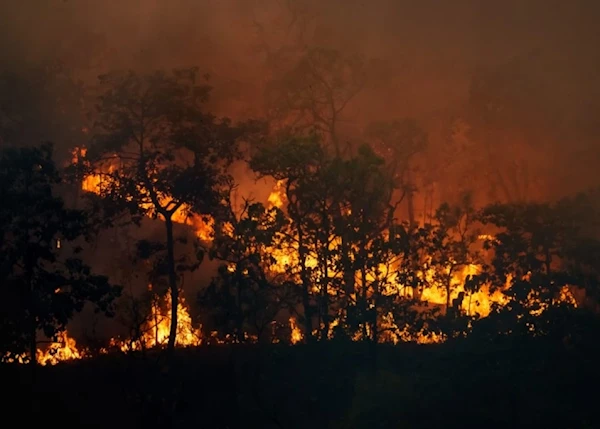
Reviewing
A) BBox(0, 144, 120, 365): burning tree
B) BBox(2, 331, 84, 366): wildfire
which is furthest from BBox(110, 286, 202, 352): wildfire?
BBox(0, 144, 120, 365): burning tree

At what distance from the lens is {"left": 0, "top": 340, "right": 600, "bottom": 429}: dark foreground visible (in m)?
28.7

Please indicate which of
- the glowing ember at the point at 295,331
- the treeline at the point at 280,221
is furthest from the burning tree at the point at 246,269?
the glowing ember at the point at 295,331

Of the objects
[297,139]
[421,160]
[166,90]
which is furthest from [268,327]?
[421,160]

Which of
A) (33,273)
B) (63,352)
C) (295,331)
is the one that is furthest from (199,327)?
(33,273)

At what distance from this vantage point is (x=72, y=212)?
24906mm

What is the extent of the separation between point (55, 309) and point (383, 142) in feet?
90.8

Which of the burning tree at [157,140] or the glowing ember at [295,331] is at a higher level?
the burning tree at [157,140]

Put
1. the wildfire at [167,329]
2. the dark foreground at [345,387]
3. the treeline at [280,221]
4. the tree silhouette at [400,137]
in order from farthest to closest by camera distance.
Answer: the tree silhouette at [400,137]
the wildfire at [167,329]
the treeline at [280,221]
the dark foreground at [345,387]

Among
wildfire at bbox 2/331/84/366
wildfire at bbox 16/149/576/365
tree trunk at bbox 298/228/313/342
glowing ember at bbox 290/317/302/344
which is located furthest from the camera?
glowing ember at bbox 290/317/302/344

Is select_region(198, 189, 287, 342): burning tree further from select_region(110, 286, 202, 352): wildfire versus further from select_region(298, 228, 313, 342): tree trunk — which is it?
select_region(110, 286, 202, 352): wildfire

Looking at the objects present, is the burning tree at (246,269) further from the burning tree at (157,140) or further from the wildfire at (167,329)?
the wildfire at (167,329)

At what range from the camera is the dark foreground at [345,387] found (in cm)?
2870

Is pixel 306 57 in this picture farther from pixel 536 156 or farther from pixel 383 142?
pixel 536 156

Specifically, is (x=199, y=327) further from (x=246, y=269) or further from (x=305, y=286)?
(x=305, y=286)
